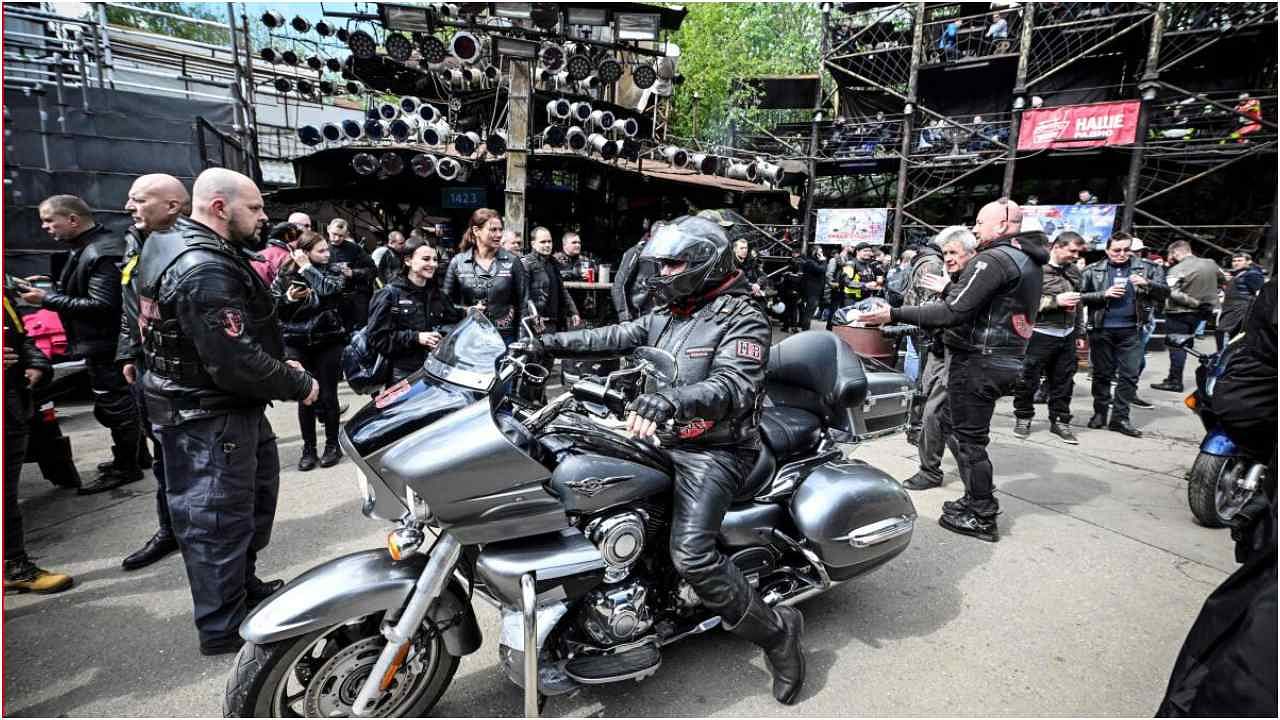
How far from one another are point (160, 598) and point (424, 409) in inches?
Result: 88.6

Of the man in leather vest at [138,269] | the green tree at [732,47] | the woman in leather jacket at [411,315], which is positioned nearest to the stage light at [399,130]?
the woman in leather jacket at [411,315]

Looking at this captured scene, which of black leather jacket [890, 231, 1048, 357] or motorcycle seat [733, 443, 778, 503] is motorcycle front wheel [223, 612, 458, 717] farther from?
black leather jacket [890, 231, 1048, 357]

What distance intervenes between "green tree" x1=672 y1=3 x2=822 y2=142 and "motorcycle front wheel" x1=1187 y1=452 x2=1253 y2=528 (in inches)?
980

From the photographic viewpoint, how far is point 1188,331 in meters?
7.86

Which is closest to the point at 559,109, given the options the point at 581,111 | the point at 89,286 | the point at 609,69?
the point at 581,111

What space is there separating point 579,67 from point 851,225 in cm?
910

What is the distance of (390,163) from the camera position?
12.7 m

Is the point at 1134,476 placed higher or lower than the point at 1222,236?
lower

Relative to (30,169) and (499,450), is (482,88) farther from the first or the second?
(499,450)

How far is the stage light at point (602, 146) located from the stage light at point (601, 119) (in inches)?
20.3

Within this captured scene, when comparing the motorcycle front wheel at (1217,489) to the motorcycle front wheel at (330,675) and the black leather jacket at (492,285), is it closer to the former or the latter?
the motorcycle front wheel at (330,675)

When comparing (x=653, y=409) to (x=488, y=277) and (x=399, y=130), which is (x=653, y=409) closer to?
(x=488, y=277)

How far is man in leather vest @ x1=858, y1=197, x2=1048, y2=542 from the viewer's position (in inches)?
138

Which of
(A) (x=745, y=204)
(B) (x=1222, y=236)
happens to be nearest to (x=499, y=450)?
(A) (x=745, y=204)
